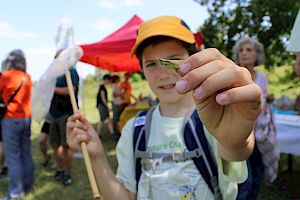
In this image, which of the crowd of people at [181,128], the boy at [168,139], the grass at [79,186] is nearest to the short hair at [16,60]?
the grass at [79,186]

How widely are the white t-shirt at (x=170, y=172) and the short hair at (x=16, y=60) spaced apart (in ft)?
10.1

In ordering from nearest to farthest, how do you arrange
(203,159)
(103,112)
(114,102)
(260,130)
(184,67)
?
(184,67) < (203,159) < (260,130) < (103,112) < (114,102)

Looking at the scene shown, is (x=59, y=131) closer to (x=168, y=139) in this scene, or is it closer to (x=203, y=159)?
(x=168, y=139)

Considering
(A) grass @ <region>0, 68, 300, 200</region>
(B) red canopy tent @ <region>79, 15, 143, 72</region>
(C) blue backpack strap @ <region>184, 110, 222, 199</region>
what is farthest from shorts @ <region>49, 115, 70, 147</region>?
(C) blue backpack strap @ <region>184, 110, 222, 199</region>

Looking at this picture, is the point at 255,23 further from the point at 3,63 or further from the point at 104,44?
the point at 3,63

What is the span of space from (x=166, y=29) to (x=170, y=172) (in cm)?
54

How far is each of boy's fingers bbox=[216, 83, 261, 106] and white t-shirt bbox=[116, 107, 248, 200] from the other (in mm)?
482

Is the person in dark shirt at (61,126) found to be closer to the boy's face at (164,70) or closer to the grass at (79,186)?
the grass at (79,186)

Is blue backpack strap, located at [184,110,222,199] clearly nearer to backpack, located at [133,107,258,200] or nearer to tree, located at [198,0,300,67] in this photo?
backpack, located at [133,107,258,200]

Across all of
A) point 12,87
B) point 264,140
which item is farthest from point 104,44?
point 264,140

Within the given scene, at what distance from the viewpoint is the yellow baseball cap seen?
124 cm

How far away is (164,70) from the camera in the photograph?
1.29 metres

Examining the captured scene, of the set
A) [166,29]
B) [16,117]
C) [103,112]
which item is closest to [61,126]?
[16,117]

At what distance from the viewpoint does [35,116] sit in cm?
180
